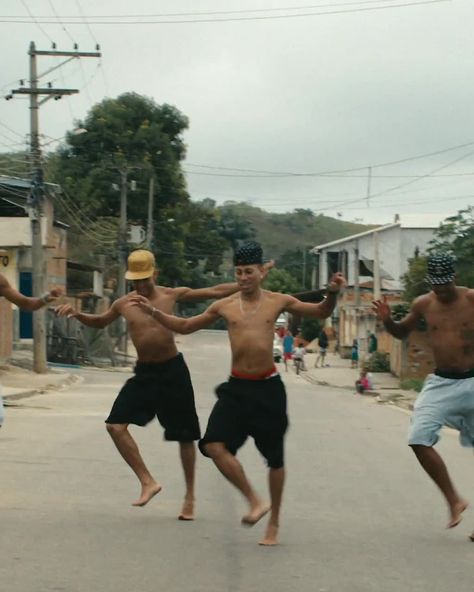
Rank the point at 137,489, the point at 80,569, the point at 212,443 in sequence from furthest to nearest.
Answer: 1. the point at 137,489
2. the point at 212,443
3. the point at 80,569

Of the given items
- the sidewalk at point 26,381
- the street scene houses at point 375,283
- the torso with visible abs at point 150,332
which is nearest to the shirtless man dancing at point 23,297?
the torso with visible abs at point 150,332

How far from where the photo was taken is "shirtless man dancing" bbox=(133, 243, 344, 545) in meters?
7.54

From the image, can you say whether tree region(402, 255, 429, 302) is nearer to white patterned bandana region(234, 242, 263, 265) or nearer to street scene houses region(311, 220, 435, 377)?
street scene houses region(311, 220, 435, 377)

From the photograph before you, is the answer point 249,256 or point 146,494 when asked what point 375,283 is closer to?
point 146,494

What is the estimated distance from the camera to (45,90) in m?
31.6

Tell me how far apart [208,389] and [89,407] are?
8.26 meters

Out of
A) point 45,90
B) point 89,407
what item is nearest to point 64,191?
point 45,90

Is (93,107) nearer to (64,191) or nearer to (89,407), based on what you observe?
(64,191)

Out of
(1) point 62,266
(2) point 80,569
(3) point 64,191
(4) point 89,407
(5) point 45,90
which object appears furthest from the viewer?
(3) point 64,191

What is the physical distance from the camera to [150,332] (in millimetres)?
8547

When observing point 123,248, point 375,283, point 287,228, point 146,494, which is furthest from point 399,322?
point 287,228

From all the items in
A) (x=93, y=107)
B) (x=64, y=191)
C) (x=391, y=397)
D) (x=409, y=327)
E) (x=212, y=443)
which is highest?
(x=93, y=107)

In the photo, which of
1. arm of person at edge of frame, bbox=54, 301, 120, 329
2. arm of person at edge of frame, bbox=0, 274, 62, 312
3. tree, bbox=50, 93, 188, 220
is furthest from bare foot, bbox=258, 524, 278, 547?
tree, bbox=50, 93, 188, 220

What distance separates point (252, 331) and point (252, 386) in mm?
379
